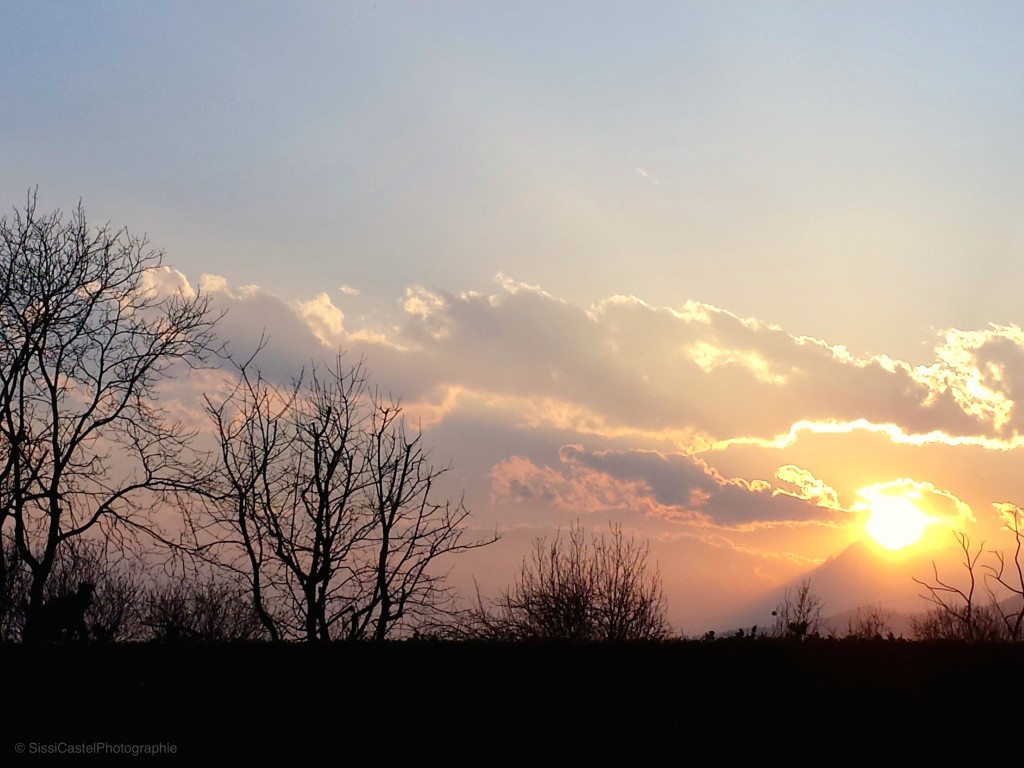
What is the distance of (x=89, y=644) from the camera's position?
1210cm

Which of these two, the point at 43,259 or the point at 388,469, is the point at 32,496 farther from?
the point at 388,469

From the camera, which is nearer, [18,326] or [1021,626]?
[1021,626]

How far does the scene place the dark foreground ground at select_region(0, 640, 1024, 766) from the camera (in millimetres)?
10641

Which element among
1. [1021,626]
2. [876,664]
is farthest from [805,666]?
[1021,626]

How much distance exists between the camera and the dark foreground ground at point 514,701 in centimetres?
1064

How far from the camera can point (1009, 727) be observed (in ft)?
35.6

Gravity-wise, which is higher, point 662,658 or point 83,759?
point 662,658

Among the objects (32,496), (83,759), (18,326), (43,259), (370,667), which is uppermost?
(43,259)

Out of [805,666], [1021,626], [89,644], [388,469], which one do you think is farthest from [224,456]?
[1021,626]

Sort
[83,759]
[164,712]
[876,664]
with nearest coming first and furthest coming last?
[83,759]
[164,712]
[876,664]

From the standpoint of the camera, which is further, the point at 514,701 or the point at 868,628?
the point at 868,628

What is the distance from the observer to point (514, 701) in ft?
37.1

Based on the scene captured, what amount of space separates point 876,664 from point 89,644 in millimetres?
9887

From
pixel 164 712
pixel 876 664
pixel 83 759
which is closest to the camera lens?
pixel 83 759
